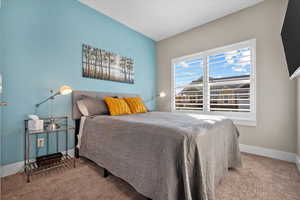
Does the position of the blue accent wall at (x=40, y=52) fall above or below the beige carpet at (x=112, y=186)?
above

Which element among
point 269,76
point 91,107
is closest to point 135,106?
point 91,107

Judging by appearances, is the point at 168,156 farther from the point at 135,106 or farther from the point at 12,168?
the point at 12,168

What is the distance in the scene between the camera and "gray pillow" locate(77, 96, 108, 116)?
2.03 metres

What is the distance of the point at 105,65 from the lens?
2617mm

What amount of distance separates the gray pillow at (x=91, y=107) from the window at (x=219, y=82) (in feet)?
6.55

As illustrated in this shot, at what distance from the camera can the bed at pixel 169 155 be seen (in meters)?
0.95

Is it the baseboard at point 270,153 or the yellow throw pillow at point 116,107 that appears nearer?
the baseboard at point 270,153

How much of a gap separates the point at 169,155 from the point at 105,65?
2264mm

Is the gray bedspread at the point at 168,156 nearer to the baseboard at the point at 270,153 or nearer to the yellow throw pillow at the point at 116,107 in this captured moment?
the yellow throw pillow at the point at 116,107

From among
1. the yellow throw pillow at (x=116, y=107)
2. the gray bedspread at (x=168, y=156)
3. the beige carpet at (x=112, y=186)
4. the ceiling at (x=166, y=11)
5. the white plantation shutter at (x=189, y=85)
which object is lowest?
the beige carpet at (x=112, y=186)

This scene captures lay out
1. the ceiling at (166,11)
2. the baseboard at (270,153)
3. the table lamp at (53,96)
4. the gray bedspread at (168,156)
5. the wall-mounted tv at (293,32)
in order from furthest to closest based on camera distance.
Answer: the ceiling at (166,11), the baseboard at (270,153), the table lamp at (53,96), the wall-mounted tv at (293,32), the gray bedspread at (168,156)

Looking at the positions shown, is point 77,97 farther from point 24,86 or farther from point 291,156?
point 291,156

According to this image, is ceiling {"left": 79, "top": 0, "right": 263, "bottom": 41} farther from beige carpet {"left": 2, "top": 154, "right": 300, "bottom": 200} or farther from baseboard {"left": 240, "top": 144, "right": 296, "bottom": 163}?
beige carpet {"left": 2, "top": 154, "right": 300, "bottom": 200}

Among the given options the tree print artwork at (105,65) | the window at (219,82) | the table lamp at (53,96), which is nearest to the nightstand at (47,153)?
the table lamp at (53,96)
